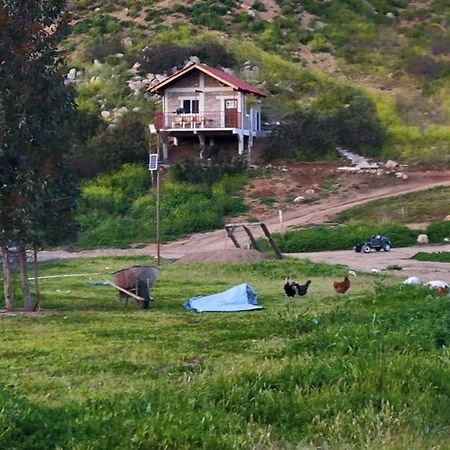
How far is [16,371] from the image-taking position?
1055cm

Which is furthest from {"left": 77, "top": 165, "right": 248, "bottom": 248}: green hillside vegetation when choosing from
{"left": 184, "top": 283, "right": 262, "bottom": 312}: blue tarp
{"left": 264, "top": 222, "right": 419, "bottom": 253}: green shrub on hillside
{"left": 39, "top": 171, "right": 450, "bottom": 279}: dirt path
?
{"left": 184, "top": 283, "right": 262, "bottom": 312}: blue tarp

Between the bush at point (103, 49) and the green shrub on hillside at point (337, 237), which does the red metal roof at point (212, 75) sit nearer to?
the green shrub on hillside at point (337, 237)

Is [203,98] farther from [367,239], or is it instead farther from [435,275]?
[435,275]

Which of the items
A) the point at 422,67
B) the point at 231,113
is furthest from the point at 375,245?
the point at 422,67

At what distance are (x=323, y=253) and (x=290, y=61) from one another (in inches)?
1143

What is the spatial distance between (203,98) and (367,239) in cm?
1569

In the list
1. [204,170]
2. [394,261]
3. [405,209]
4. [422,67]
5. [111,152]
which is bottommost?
[394,261]

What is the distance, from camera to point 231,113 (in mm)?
46156

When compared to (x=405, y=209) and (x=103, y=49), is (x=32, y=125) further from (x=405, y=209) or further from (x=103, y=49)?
(x=103, y=49)

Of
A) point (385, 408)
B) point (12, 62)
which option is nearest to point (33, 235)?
point (12, 62)

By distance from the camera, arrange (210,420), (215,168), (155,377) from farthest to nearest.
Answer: (215,168) → (155,377) → (210,420)

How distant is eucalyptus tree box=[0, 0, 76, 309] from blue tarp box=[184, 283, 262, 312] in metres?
2.74

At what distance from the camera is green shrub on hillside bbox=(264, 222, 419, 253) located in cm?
3381

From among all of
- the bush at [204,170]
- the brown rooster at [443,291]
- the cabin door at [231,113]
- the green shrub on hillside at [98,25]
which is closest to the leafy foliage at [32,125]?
the brown rooster at [443,291]
